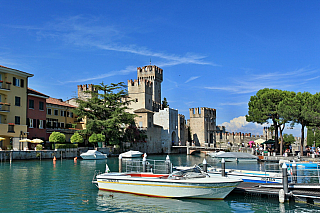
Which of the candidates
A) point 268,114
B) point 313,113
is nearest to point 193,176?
point 313,113

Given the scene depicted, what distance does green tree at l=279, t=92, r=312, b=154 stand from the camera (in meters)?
36.3

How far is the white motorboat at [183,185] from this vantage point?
13858mm

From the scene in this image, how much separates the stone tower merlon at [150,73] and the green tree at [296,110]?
4510 centimetres

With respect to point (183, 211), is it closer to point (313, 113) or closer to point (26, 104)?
point (313, 113)

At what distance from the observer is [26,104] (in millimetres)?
38938

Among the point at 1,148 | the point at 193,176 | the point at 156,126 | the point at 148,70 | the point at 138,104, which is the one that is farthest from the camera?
the point at 148,70

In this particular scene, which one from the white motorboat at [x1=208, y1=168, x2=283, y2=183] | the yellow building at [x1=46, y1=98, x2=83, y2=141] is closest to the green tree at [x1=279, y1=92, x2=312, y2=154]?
the white motorboat at [x1=208, y1=168, x2=283, y2=183]

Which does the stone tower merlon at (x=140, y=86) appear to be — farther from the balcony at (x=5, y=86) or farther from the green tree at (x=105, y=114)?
the balcony at (x=5, y=86)

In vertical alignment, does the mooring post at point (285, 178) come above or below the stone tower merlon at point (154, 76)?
below

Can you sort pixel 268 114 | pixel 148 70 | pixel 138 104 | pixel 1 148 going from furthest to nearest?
pixel 148 70 < pixel 138 104 < pixel 268 114 < pixel 1 148

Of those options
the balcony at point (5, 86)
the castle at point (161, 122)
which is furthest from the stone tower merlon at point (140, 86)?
the balcony at point (5, 86)

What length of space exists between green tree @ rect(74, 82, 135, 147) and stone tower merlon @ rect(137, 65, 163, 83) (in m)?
29.3

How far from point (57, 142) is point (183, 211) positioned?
30.6 meters

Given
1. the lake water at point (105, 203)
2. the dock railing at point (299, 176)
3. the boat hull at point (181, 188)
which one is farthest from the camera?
the dock railing at point (299, 176)
